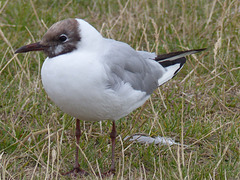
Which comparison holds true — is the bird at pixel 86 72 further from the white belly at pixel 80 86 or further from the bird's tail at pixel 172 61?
the bird's tail at pixel 172 61

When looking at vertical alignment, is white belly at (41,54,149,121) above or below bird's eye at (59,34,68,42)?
below

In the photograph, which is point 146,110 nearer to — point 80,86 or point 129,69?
point 129,69

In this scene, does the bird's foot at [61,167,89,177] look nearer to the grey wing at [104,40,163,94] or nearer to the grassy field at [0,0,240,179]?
the grassy field at [0,0,240,179]

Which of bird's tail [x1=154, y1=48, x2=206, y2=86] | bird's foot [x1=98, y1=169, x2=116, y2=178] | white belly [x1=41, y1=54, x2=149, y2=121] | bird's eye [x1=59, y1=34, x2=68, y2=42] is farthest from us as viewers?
bird's tail [x1=154, y1=48, x2=206, y2=86]

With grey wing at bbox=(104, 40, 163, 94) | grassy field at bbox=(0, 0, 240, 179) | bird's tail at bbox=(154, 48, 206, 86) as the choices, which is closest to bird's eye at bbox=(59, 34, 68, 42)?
grey wing at bbox=(104, 40, 163, 94)

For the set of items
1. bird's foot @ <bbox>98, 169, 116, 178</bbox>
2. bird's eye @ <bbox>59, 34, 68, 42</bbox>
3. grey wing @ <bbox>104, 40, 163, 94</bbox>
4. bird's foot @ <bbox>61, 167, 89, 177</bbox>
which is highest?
bird's eye @ <bbox>59, 34, 68, 42</bbox>

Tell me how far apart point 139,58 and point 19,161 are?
4.14 feet

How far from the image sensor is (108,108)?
3.43 metres

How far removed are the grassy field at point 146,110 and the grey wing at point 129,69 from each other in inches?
13.8

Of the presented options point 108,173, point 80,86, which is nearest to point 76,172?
point 108,173

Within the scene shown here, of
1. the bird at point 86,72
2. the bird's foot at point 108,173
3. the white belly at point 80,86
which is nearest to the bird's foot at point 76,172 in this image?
the bird at point 86,72

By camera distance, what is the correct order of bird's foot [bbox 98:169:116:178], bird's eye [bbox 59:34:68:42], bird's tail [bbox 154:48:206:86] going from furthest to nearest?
1. bird's tail [bbox 154:48:206:86]
2. bird's foot [bbox 98:169:116:178]
3. bird's eye [bbox 59:34:68:42]

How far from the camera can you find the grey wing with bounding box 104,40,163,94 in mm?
3455

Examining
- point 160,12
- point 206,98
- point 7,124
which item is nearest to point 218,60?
point 206,98
